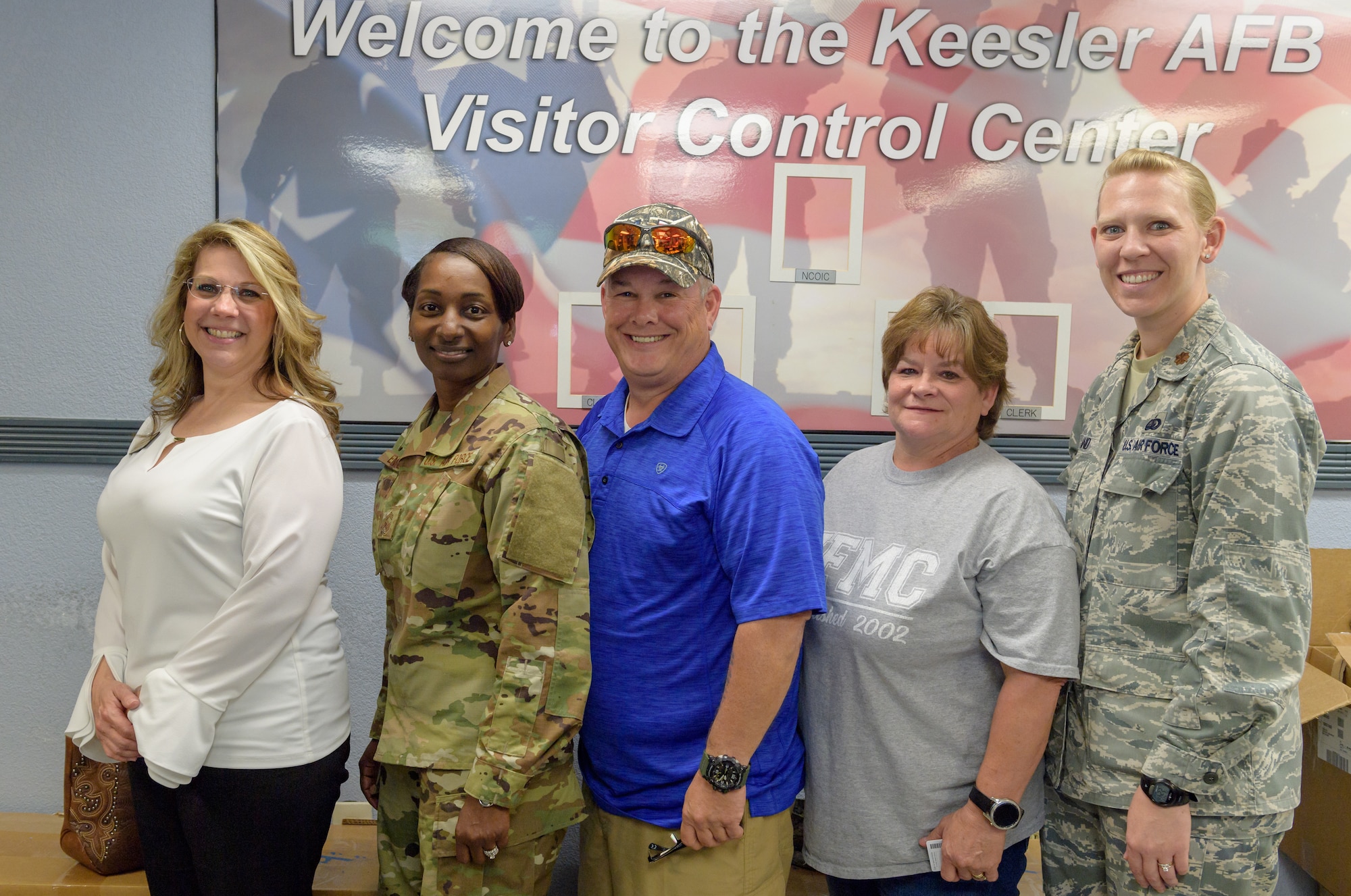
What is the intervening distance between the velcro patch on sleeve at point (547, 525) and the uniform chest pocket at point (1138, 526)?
0.90 m

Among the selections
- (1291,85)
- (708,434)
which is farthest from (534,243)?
(1291,85)

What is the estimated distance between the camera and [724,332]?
2.25 metres

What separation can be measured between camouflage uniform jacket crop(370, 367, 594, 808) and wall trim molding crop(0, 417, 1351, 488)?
829mm

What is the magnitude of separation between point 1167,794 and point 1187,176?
1.01m

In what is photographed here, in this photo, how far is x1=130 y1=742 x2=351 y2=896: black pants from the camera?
4.61 feet

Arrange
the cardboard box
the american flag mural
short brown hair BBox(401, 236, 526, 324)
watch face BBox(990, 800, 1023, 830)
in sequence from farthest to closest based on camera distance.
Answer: the american flag mural
the cardboard box
short brown hair BBox(401, 236, 526, 324)
watch face BBox(990, 800, 1023, 830)

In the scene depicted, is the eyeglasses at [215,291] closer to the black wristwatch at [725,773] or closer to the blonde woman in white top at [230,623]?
the blonde woman in white top at [230,623]

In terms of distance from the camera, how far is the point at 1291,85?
2.20m

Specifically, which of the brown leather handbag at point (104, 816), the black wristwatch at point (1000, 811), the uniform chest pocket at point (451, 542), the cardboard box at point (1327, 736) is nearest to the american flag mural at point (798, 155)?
the cardboard box at point (1327, 736)

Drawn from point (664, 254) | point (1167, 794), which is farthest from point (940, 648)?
point (664, 254)

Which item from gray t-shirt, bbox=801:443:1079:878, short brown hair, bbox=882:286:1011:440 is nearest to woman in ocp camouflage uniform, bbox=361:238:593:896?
gray t-shirt, bbox=801:443:1079:878

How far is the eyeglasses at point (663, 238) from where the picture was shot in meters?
1.43

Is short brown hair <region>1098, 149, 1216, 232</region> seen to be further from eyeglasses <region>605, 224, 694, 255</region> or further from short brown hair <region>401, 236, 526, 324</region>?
short brown hair <region>401, 236, 526, 324</region>

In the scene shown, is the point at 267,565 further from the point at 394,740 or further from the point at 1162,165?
the point at 1162,165
